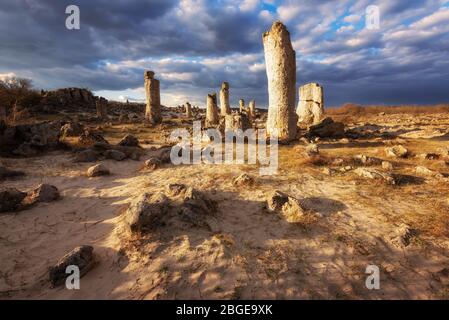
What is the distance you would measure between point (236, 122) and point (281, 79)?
3084 millimetres

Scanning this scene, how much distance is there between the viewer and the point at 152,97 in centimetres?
2500

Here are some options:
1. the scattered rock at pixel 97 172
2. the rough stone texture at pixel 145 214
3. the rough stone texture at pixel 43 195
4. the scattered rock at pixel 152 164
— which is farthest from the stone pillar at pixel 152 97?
the rough stone texture at pixel 145 214

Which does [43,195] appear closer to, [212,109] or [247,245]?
[247,245]

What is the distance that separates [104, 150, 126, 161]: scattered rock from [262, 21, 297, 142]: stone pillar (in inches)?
252

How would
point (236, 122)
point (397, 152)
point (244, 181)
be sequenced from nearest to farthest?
1. point (244, 181)
2. point (397, 152)
3. point (236, 122)

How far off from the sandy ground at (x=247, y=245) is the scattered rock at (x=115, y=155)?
9.04 ft

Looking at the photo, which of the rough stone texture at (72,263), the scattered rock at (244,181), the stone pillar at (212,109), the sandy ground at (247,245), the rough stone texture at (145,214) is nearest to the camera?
the sandy ground at (247,245)

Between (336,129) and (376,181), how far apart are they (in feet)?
25.2

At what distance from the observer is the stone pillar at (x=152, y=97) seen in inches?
974

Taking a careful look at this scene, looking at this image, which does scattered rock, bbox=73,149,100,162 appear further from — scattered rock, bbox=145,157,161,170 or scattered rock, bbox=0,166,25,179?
scattered rock, bbox=145,157,161,170

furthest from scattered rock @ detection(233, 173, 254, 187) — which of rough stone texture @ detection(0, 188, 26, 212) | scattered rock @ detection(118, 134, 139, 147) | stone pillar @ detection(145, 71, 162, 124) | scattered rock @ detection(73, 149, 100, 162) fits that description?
stone pillar @ detection(145, 71, 162, 124)

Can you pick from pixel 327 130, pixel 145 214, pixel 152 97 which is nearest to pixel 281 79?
pixel 327 130

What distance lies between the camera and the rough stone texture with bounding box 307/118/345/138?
46.6 feet

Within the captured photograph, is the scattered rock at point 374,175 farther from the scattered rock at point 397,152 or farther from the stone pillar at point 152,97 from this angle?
the stone pillar at point 152,97
